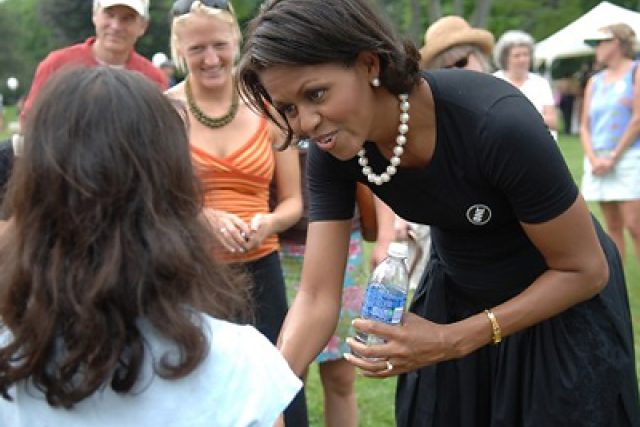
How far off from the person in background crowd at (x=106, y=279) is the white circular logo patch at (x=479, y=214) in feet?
2.89

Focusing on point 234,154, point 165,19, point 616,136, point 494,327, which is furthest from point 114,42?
point 165,19

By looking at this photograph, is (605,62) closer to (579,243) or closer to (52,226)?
(579,243)

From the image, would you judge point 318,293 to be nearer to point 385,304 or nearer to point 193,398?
point 385,304

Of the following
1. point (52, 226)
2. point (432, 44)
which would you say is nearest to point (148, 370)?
point (52, 226)

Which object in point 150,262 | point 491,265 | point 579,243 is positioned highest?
point 150,262

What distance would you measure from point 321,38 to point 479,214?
0.59 meters

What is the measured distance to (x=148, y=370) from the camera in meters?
1.41

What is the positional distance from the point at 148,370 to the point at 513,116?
1.03 metres

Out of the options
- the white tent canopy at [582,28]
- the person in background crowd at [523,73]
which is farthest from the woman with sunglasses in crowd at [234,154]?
the white tent canopy at [582,28]

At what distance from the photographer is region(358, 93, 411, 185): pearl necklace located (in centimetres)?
213

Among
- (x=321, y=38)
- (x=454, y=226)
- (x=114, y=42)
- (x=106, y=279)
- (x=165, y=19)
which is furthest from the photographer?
(x=165, y=19)

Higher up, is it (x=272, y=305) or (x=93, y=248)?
(x=93, y=248)

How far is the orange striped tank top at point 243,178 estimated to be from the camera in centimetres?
315

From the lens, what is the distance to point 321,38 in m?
1.92
